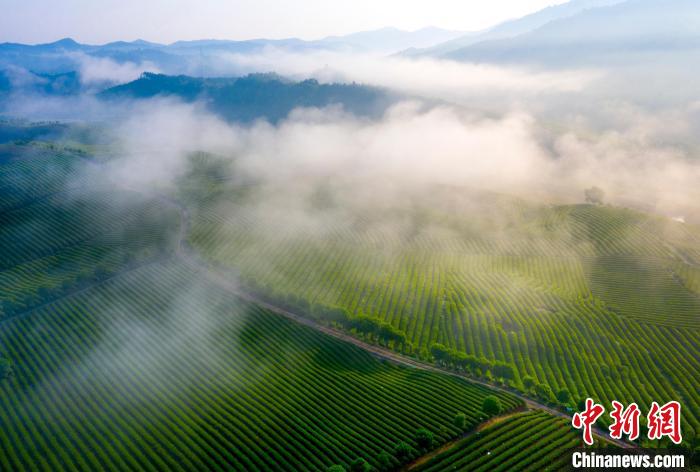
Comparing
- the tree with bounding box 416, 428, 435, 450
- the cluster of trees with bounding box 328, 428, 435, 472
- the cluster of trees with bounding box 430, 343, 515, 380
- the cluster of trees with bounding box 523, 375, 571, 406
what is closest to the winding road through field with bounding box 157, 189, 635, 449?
the cluster of trees with bounding box 523, 375, 571, 406

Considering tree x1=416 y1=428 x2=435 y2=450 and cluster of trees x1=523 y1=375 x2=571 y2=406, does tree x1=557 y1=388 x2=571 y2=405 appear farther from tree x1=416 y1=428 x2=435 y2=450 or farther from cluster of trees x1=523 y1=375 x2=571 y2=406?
tree x1=416 y1=428 x2=435 y2=450

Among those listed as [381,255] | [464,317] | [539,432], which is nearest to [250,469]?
[539,432]

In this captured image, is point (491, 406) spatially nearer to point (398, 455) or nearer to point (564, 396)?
point (564, 396)

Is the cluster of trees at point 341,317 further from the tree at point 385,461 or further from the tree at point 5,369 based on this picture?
the tree at point 5,369

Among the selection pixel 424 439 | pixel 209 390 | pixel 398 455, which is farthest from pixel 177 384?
pixel 424 439

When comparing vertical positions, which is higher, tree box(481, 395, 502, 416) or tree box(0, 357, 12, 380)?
tree box(0, 357, 12, 380)

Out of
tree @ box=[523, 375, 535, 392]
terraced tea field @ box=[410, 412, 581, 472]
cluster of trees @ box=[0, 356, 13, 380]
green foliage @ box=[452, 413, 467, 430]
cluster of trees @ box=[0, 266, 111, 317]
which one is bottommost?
tree @ box=[523, 375, 535, 392]
